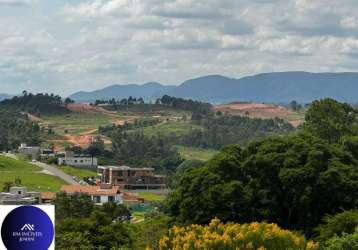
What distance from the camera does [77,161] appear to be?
366 ft

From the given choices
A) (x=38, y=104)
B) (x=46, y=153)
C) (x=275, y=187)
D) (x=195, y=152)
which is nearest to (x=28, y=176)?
(x=46, y=153)

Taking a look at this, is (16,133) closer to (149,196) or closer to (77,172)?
(77,172)

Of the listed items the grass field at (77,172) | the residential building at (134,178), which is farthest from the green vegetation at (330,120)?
the grass field at (77,172)

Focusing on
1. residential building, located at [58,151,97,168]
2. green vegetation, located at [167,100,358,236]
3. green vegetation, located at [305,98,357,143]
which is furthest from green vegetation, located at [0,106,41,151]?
green vegetation, located at [167,100,358,236]

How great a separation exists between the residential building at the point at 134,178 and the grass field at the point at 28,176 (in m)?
8.78

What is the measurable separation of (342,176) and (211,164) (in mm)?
5362

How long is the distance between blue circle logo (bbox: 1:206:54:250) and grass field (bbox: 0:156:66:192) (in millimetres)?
72726

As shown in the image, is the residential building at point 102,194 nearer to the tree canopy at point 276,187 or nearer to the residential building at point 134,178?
the residential building at point 134,178

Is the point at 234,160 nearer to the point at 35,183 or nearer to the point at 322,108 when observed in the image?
the point at 322,108

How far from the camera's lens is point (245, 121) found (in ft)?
538

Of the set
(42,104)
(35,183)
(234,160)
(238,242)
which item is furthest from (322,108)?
(42,104)

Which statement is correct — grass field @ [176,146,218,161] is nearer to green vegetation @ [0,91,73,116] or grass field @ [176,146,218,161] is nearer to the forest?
green vegetation @ [0,91,73,116]

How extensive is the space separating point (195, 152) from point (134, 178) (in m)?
35.0

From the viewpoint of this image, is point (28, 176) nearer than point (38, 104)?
Yes
